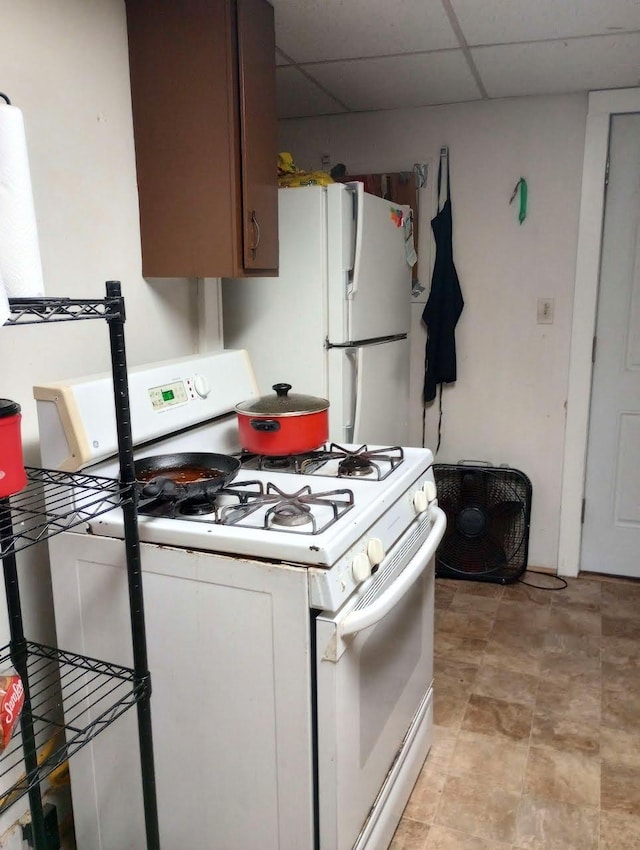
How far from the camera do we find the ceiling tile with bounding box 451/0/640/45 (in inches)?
79.9

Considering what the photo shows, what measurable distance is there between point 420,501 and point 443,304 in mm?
1685

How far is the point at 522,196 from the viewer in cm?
309

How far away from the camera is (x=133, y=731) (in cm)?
153

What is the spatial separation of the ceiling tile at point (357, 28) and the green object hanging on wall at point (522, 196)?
34.6 inches

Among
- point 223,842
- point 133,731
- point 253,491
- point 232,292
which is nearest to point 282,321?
point 232,292

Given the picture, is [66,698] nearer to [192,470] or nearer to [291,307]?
[192,470]

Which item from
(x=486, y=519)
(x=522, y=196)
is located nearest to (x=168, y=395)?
(x=486, y=519)

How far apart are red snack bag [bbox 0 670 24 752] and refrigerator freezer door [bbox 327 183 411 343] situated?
5.03 ft

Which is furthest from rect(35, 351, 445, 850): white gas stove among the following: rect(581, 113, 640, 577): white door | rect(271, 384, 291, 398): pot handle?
rect(581, 113, 640, 577): white door

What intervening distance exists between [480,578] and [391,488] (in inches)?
73.3

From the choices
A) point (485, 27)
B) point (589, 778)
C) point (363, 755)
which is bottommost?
point (589, 778)

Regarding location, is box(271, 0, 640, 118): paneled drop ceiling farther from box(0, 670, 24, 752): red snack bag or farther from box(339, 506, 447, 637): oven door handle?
box(0, 670, 24, 752): red snack bag

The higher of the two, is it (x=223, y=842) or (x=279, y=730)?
(x=279, y=730)

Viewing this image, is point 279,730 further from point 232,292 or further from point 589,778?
point 232,292
